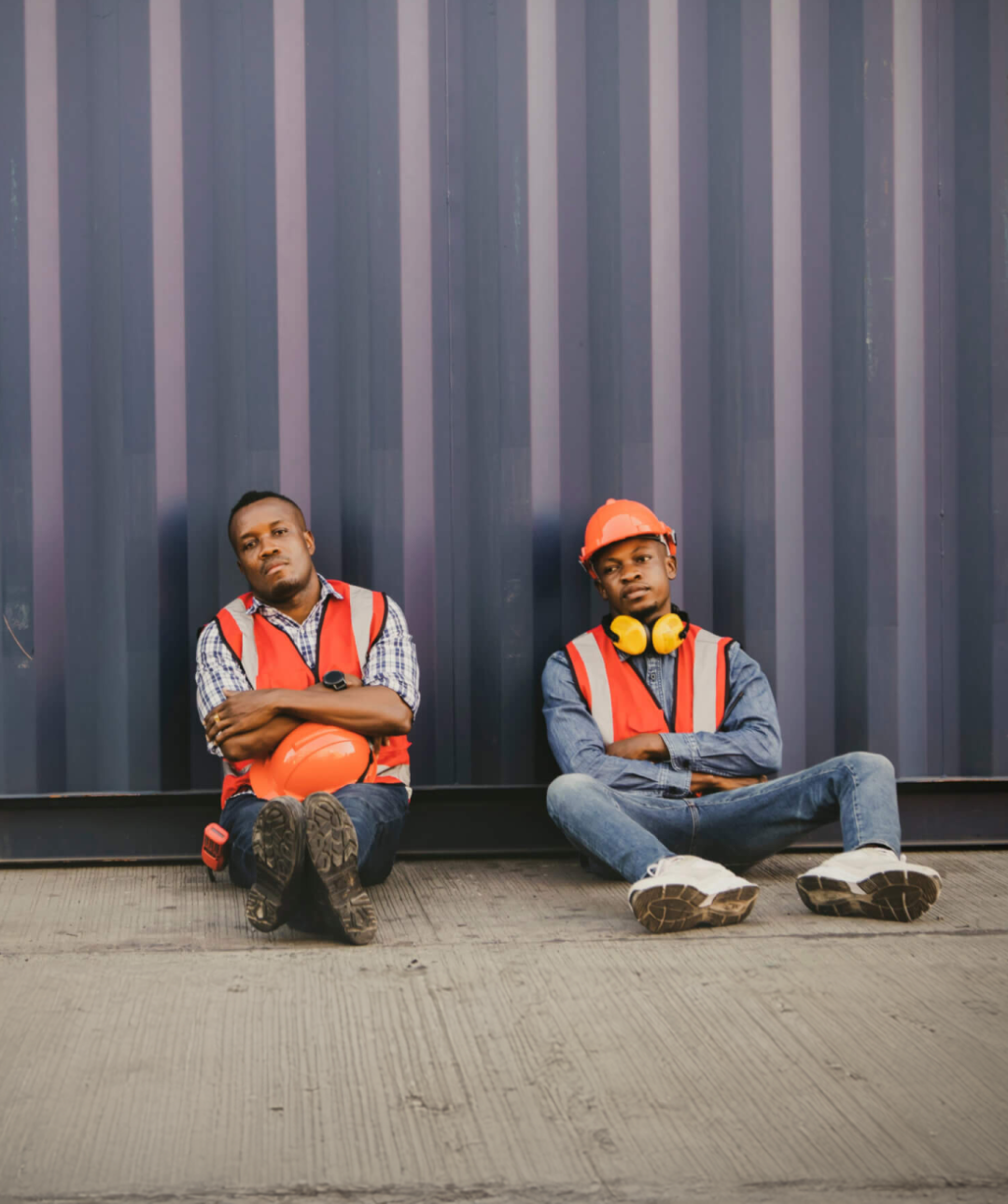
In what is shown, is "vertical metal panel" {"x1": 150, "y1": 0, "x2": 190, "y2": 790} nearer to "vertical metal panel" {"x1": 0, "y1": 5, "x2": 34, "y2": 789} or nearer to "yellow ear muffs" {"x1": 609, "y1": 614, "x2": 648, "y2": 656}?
"vertical metal panel" {"x1": 0, "y1": 5, "x2": 34, "y2": 789}

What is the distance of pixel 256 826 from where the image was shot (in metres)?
3.11

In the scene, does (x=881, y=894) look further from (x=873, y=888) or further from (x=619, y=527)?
(x=619, y=527)

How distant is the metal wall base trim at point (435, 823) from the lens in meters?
4.42

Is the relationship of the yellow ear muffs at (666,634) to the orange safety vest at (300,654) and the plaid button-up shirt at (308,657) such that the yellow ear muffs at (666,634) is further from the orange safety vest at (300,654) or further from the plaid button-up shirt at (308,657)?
the orange safety vest at (300,654)

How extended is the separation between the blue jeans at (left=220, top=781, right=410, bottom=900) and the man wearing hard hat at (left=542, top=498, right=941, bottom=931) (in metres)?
0.61

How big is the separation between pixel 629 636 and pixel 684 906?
1.18m

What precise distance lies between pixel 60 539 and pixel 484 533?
1.84 meters

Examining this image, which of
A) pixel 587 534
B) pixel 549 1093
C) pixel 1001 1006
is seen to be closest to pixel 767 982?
pixel 1001 1006

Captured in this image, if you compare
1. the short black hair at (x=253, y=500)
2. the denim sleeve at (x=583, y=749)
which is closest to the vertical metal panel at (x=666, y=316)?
the denim sleeve at (x=583, y=749)

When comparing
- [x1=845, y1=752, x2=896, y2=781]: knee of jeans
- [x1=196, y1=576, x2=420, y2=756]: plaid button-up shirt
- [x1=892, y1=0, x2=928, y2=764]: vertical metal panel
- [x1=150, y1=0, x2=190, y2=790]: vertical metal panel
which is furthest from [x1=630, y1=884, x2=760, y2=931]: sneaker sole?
[x1=150, y1=0, x2=190, y2=790]: vertical metal panel

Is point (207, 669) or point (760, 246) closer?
point (207, 669)

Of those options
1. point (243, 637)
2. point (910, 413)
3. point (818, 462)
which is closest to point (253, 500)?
point (243, 637)

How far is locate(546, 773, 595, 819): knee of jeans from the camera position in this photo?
376 cm

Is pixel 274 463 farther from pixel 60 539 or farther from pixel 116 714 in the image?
pixel 116 714
